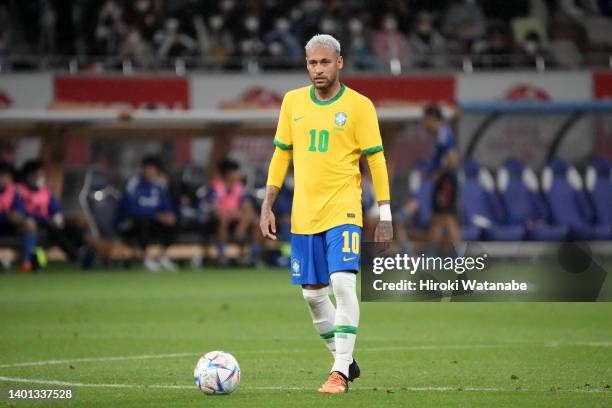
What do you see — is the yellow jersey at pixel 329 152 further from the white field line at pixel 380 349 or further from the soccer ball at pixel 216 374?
the white field line at pixel 380 349

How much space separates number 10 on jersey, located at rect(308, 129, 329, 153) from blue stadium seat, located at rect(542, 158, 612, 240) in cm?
1510

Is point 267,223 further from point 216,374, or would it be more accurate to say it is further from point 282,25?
point 282,25

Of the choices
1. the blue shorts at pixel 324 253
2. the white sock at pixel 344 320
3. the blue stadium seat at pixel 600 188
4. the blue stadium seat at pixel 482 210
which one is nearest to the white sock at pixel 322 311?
the blue shorts at pixel 324 253

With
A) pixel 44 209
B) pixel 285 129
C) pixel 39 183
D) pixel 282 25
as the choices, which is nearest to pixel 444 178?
pixel 44 209

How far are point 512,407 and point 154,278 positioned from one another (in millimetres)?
13464

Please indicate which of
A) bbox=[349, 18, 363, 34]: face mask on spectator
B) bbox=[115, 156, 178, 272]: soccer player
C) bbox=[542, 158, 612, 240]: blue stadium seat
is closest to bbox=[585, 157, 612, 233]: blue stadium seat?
bbox=[542, 158, 612, 240]: blue stadium seat

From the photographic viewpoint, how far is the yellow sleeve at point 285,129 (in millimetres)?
8359

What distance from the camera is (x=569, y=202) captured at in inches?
920

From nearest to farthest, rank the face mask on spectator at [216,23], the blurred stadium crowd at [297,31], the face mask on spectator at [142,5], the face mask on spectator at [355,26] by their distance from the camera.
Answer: the blurred stadium crowd at [297,31] < the face mask on spectator at [216,23] < the face mask on spectator at [142,5] < the face mask on spectator at [355,26]

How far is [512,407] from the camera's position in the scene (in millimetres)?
7418

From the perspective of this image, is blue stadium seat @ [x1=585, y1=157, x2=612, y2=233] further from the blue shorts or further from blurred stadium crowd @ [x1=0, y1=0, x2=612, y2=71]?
the blue shorts

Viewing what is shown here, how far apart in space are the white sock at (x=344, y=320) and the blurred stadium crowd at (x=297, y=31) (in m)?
18.3

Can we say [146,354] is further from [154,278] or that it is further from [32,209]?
[32,209]

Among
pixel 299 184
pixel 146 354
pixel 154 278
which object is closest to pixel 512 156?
pixel 154 278
